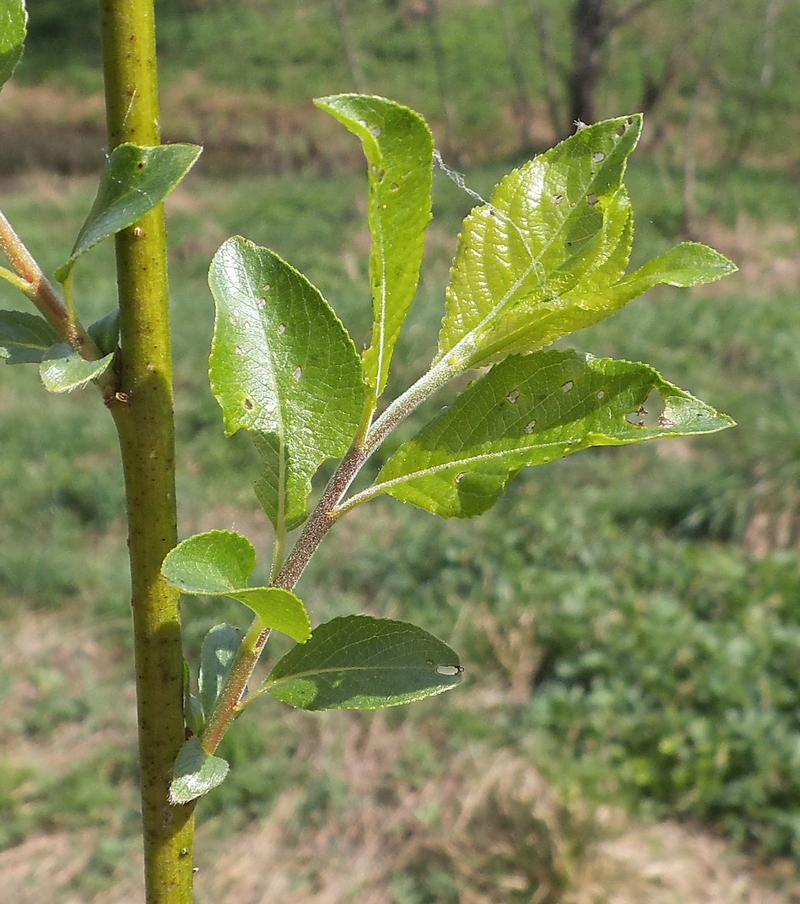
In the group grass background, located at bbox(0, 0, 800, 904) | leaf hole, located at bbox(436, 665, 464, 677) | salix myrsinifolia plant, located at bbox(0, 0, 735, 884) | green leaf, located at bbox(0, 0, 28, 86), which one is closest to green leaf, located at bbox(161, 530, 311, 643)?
salix myrsinifolia plant, located at bbox(0, 0, 735, 884)

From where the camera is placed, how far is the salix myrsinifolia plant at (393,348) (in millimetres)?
398

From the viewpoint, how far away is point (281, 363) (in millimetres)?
432

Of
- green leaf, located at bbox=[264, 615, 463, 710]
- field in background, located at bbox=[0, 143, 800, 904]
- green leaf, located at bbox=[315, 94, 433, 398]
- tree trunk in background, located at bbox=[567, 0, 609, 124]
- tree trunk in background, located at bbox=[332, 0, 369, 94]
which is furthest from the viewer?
tree trunk in background, located at bbox=[332, 0, 369, 94]

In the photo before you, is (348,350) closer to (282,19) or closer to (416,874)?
(416,874)

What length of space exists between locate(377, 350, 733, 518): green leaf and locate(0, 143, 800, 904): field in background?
189cm

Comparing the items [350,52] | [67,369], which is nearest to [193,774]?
[67,369]

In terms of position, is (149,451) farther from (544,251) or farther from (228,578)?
(544,251)

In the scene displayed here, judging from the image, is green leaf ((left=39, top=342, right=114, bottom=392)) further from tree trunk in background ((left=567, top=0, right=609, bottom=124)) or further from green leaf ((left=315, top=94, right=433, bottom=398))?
tree trunk in background ((left=567, top=0, right=609, bottom=124))

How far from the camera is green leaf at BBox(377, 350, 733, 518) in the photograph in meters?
0.41

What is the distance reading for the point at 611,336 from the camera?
5527mm

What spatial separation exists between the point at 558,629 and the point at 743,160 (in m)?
9.13

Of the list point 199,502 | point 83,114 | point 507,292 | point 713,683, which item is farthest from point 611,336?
point 83,114

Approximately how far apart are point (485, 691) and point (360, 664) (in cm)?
264

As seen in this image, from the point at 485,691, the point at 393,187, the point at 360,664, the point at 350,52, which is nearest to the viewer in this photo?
the point at 393,187
